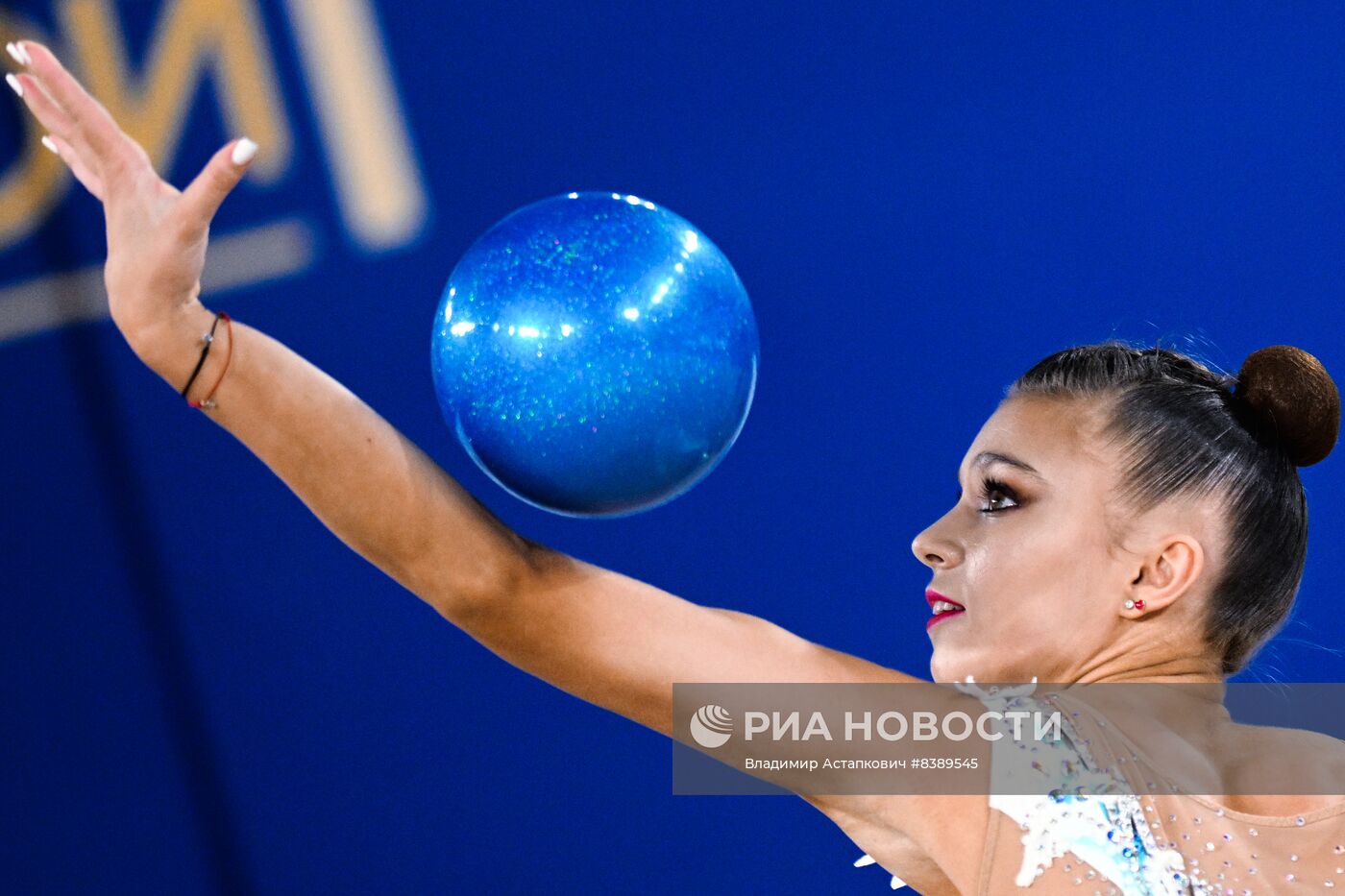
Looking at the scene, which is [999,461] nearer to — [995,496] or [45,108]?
[995,496]

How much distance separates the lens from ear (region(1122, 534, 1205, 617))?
1.07 m

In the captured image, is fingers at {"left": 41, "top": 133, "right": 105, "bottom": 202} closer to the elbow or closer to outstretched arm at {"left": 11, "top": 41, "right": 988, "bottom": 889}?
outstretched arm at {"left": 11, "top": 41, "right": 988, "bottom": 889}

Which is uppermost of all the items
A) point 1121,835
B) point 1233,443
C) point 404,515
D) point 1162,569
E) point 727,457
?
point 727,457

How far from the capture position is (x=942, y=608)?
111cm

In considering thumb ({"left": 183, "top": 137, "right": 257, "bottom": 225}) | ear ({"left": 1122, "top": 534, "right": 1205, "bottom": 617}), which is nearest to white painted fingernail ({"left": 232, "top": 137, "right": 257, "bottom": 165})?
thumb ({"left": 183, "top": 137, "right": 257, "bottom": 225})

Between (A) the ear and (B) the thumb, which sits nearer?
(B) the thumb

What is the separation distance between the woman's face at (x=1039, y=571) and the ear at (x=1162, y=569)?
0.4 inches

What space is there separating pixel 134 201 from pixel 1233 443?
30.8 inches

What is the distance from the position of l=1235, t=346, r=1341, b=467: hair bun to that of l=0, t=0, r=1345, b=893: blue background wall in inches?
29.0

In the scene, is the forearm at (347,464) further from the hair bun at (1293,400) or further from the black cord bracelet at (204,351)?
the hair bun at (1293,400)

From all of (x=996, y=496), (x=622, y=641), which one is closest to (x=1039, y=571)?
(x=996, y=496)

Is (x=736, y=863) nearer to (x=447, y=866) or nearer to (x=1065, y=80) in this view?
(x=447, y=866)

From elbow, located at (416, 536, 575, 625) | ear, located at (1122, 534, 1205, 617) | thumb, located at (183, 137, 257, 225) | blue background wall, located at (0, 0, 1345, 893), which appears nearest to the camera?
thumb, located at (183, 137, 257, 225)

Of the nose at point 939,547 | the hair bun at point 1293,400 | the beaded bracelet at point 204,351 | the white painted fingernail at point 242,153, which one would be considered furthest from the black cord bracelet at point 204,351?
the hair bun at point 1293,400
